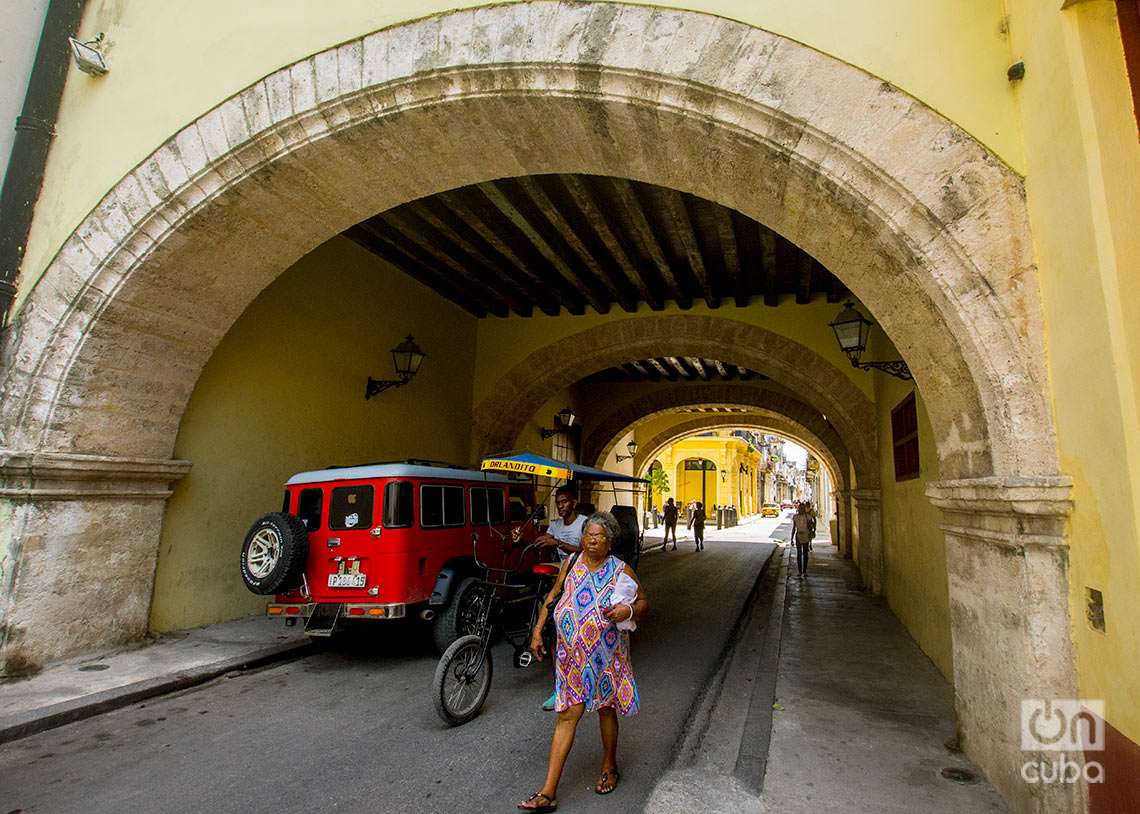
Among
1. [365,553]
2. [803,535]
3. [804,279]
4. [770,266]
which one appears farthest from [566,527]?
[803,535]

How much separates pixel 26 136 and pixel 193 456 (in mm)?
3016

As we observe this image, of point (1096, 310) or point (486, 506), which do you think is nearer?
point (1096, 310)

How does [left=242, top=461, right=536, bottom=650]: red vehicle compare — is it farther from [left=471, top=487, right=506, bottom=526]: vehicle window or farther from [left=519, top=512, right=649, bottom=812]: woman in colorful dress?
[left=519, top=512, right=649, bottom=812]: woman in colorful dress

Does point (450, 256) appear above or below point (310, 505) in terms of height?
above

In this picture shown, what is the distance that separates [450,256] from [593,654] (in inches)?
252

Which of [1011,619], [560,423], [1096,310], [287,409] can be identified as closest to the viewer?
[1096,310]

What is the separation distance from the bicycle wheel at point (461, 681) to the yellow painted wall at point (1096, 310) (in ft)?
9.98

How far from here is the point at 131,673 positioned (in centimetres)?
440

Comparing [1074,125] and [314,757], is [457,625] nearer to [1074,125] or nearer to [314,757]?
[314,757]

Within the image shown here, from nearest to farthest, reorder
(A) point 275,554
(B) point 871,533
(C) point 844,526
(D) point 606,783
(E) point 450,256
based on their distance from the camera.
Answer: (D) point 606,783, (A) point 275,554, (E) point 450,256, (B) point 871,533, (C) point 844,526

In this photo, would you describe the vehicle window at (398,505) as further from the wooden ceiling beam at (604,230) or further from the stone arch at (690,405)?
the stone arch at (690,405)

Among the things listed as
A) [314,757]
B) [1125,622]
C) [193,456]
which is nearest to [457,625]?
[314,757]

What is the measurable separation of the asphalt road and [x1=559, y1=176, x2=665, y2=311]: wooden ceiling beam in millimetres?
4505

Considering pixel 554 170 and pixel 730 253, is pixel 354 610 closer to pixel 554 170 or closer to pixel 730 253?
pixel 554 170
